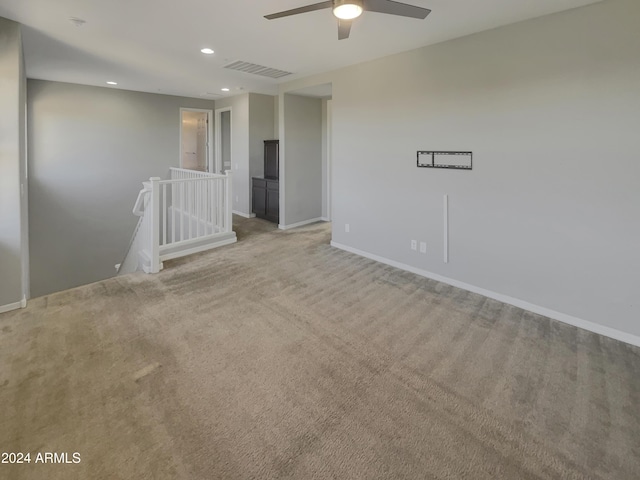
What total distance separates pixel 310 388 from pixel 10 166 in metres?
3.38

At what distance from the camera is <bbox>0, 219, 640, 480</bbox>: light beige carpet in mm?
1615

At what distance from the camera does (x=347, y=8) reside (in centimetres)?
213

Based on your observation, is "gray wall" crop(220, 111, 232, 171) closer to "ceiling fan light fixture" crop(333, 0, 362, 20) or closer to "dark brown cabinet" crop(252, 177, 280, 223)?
"dark brown cabinet" crop(252, 177, 280, 223)

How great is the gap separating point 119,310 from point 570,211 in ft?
13.8

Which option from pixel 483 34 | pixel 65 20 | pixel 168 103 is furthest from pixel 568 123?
pixel 168 103

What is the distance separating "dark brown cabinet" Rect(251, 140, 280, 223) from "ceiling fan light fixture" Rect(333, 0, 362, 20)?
14.6 feet

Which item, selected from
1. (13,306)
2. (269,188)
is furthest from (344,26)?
(269,188)

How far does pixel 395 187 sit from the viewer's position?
14.0 feet

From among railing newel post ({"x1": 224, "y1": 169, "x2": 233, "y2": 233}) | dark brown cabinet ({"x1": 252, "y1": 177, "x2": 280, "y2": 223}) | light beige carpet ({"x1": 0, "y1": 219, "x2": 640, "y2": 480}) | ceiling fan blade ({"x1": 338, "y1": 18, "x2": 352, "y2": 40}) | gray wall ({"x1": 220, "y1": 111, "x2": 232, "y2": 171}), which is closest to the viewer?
light beige carpet ({"x1": 0, "y1": 219, "x2": 640, "y2": 480})

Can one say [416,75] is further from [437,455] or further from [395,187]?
[437,455]

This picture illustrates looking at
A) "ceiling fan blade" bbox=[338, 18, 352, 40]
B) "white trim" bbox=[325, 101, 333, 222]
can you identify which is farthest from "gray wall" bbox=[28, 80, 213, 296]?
"ceiling fan blade" bbox=[338, 18, 352, 40]

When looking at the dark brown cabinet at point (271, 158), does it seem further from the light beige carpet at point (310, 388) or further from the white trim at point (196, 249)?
the light beige carpet at point (310, 388)

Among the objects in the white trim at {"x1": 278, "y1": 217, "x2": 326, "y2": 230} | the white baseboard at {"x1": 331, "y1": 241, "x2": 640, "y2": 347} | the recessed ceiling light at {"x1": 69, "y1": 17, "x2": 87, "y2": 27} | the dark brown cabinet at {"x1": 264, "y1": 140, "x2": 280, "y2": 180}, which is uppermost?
the recessed ceiling light at {"x1": 69, "y1": 17, "x2": 87, "y2": 27}

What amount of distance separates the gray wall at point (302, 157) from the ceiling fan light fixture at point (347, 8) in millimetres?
3879
